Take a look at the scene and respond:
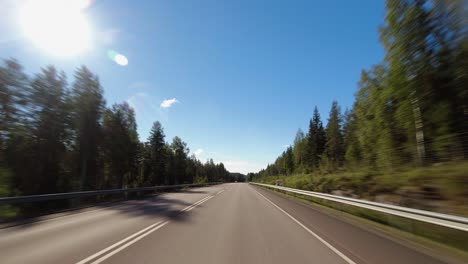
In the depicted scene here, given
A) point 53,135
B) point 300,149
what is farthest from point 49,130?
point 300,149

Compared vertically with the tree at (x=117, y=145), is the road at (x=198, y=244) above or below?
below

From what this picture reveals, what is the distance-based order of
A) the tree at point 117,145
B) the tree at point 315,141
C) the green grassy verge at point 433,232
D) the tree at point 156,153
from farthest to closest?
1. the tree at point 315,141
2. the tree at point 156,153
3. the tree at point 117,145
4. the green grassy verge at point 433,232

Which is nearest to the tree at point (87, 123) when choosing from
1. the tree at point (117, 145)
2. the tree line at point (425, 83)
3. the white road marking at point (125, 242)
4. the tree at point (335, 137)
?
the tree at point (117, 145)

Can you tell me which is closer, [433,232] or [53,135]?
[433,232]

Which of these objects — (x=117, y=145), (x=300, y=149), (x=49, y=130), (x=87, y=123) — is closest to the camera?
(x=49, y=130)

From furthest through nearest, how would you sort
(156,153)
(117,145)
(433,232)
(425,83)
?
(156,153) → (117,145) → (425,83) → (433,232)

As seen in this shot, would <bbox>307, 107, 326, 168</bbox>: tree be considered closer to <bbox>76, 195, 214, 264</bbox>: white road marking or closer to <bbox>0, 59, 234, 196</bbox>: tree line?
<bbox>0, 59, 234, 196</bbox>: tree line

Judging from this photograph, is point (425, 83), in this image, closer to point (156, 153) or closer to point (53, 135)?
point (53, 135)

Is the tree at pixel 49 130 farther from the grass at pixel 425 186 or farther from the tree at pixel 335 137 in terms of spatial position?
the tree at pixel 335 137

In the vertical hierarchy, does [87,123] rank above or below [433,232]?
Result: above

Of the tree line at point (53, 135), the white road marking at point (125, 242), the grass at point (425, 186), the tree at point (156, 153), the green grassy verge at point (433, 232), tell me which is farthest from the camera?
the tree at point (156, 153)

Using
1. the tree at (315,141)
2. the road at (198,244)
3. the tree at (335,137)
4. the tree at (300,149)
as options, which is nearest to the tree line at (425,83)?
the road at (198,244)

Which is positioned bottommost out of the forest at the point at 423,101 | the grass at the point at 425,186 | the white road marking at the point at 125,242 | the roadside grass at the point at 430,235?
the roadside grass at the point at 430,235

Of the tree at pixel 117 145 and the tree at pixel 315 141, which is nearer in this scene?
the tree at pixel 117 145
